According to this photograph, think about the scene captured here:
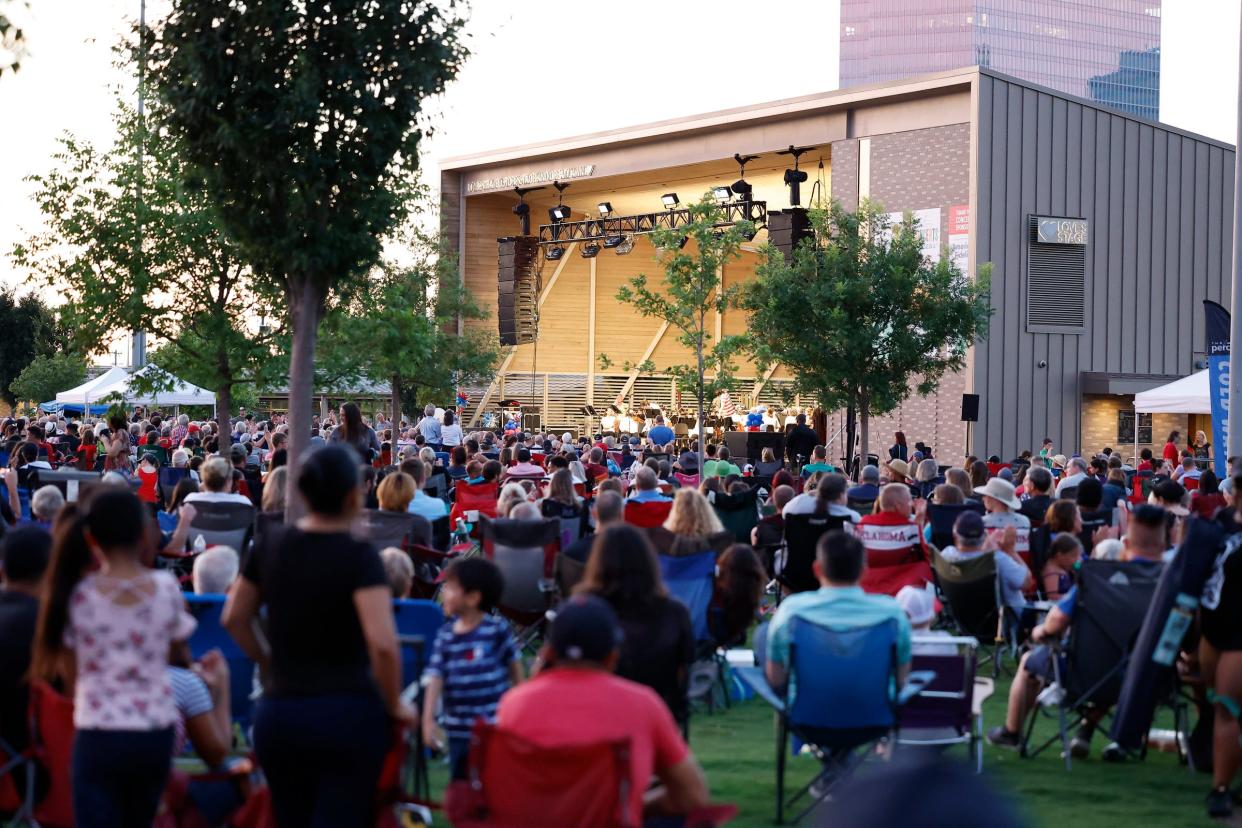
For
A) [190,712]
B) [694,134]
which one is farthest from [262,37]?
[694,134]

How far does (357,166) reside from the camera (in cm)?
1012

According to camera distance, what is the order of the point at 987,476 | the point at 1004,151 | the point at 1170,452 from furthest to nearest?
the point at 1004,151
the point at 1170,452
the point at 987,476

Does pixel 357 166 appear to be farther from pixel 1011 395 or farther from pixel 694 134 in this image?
pixel 694 134

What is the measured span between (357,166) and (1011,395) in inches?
934

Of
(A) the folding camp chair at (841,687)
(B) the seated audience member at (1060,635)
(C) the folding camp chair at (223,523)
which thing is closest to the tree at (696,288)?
(C) the folding camp chair at (223,523)

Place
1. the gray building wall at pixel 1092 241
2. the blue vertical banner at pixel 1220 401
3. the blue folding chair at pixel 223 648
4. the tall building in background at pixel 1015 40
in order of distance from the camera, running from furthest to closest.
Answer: the tall building in background at pixel 1015 40 < the gray building wall at pixel 1092 241 < the blue vertical banner at pixel 1220 401 < the blue folding chair at pixel 223 648

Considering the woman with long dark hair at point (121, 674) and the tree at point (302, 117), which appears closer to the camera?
the woman with long dark hair at point (121, 674)

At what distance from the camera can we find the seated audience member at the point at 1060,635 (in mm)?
6535

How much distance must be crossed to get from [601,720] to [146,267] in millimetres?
15553

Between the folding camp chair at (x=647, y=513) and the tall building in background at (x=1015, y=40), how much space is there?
151839mm

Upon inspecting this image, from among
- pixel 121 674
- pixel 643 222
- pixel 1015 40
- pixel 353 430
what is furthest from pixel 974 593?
pixel 1015 40

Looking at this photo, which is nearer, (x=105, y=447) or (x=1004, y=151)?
(x=105, y=447)

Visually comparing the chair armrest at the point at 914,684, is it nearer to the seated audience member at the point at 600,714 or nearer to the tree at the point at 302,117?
the seated audience member at the point at 600,714

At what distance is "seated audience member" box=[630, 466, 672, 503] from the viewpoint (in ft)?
36.0
